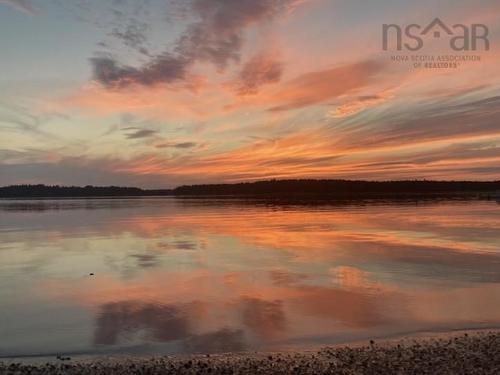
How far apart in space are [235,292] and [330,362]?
706cm

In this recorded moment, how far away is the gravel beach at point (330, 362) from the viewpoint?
9102 mm

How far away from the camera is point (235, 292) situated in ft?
53.6

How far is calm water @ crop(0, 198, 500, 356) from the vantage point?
11.8 meters

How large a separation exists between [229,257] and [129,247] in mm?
7042

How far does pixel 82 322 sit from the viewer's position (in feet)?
42.7

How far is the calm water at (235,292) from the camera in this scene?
11.8 meters

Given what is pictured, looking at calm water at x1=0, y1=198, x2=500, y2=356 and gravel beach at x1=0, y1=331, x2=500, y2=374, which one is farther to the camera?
calm water at x1=0, y1=198, x2=500, y2=356

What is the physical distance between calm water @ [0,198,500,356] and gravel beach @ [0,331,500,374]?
2.60 ft

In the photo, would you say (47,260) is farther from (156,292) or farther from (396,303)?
(396,303)

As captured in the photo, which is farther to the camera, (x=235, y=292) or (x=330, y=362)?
(x=235, y=292)

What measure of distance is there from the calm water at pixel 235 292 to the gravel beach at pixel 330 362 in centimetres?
79

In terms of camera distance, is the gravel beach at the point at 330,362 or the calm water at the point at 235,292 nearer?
the gravel beach at the point at 330,362

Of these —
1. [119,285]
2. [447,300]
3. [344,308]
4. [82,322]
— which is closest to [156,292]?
[119,285]

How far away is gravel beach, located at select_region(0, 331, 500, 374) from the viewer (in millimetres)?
9102
